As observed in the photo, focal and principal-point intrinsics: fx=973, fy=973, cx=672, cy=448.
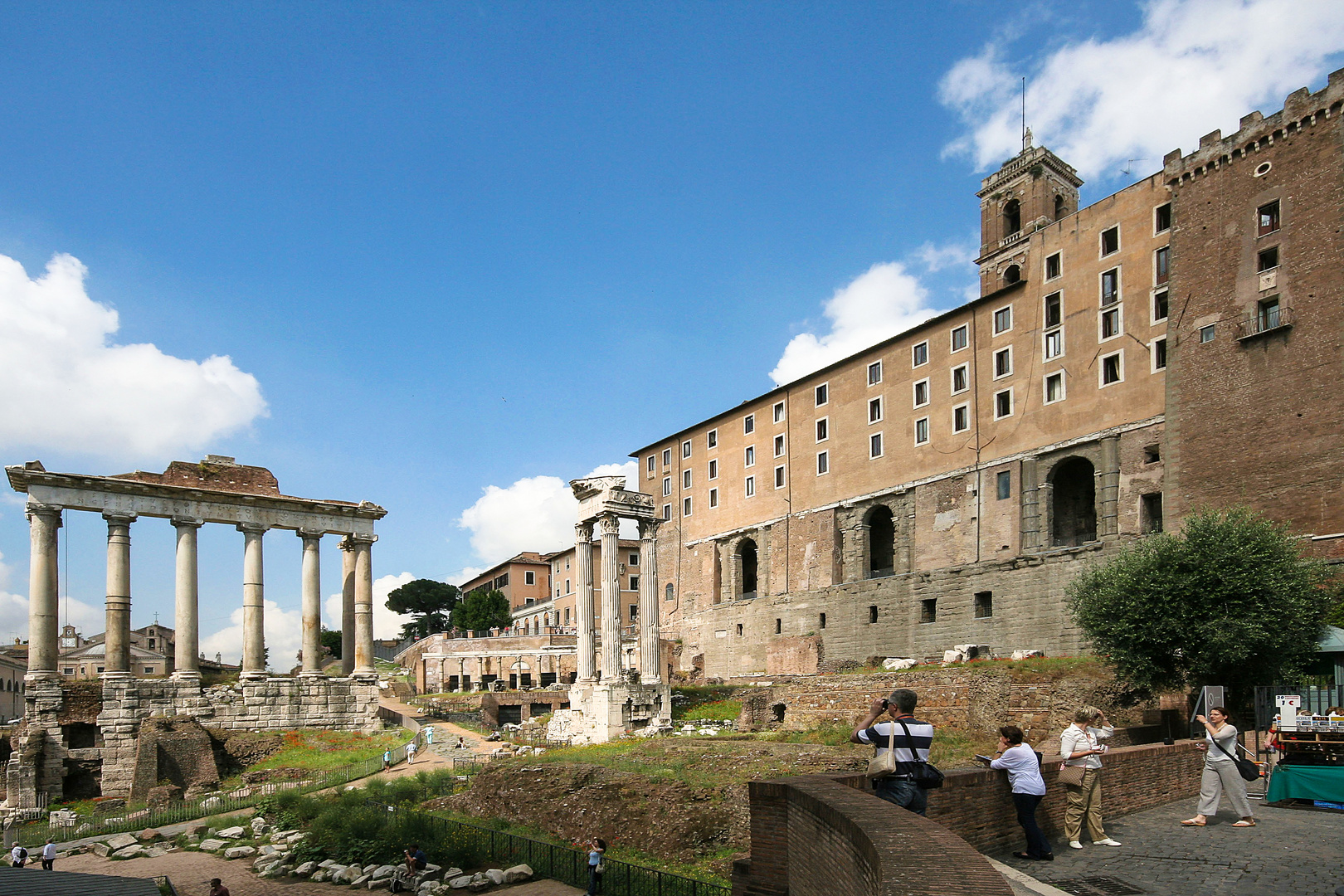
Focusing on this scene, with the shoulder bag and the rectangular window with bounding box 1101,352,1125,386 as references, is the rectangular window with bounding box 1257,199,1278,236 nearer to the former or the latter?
the rectangular window with bounding box 1101,352,1125,386

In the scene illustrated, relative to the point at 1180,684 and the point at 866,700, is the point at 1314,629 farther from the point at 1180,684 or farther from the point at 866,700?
the point at 866,700

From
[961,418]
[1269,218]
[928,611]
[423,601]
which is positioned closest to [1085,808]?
[1269,218]

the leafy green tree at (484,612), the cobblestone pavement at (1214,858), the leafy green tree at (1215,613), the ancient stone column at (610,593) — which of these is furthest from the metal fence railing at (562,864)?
the leafy green tree at (484,612)

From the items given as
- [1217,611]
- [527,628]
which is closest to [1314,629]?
[1217,611]

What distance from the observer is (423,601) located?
10444 centimetres

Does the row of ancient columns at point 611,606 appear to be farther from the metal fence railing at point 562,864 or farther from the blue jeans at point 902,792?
the blue jeans at point 902,792

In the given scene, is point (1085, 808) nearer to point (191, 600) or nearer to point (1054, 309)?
point (191, 600)

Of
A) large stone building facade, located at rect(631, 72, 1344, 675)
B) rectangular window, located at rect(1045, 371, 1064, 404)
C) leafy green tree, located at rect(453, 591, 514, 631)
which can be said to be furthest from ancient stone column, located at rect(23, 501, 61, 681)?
leafy green tree, located at rect(453, 591, 514, 631)

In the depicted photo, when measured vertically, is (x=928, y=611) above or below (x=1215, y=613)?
below

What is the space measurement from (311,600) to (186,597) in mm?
4369

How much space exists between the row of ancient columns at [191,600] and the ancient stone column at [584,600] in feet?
28.4

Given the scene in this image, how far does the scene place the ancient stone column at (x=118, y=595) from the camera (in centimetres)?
3288

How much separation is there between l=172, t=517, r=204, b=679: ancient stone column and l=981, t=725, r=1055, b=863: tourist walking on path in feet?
106

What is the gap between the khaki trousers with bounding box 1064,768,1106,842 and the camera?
10.2m
